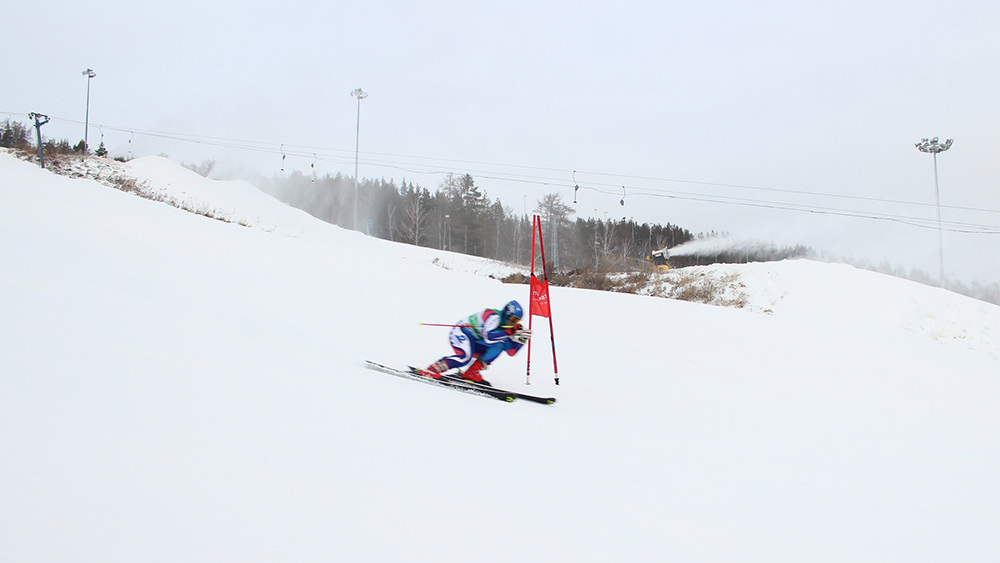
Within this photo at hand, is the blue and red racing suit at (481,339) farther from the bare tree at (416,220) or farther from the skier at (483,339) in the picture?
the bare tree at (416,220)

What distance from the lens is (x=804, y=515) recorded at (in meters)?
3.72

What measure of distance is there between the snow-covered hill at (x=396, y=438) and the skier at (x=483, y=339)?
2.82ft

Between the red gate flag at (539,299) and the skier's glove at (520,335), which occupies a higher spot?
the red gate flag at (539,299)

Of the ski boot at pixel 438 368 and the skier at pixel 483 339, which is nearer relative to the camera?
the skier at pixel 483 339

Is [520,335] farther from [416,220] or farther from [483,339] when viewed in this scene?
[416,220]

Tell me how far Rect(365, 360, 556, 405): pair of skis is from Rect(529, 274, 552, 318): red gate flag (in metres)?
1.51

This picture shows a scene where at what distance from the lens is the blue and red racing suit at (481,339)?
6492 millimetres

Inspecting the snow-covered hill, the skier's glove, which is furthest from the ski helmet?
the snow-covered hill

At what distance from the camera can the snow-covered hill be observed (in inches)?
96.3

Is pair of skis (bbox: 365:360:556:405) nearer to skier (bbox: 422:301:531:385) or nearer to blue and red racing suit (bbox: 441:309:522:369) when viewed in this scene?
skier (bbox: 422:301:531:385)

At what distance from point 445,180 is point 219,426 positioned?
64.6 meters

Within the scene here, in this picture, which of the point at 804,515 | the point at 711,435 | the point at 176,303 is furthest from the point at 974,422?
the point at 176,303

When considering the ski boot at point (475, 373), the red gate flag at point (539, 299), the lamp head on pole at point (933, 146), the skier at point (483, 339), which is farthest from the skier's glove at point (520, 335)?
the lamp head on pole at point (933, 146)

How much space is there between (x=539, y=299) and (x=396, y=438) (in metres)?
4.17
